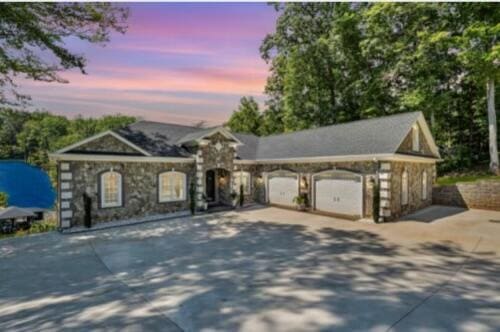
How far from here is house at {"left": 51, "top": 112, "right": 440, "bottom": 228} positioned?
12094mm

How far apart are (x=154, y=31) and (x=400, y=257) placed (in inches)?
440

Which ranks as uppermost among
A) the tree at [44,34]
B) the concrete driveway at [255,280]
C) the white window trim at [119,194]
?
the tree at [44,34]

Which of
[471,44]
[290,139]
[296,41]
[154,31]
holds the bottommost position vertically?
[290,139]

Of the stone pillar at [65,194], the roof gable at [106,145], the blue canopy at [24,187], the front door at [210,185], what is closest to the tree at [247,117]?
the front door at [210,185]

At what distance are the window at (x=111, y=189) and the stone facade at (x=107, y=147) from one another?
3.43 ft

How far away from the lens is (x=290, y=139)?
19.1m

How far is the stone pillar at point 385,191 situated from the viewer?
1230 cm

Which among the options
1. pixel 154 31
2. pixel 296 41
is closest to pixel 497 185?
pixel 154 31

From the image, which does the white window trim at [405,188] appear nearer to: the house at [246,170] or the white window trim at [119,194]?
the house at [246,170]

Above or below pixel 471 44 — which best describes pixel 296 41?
above

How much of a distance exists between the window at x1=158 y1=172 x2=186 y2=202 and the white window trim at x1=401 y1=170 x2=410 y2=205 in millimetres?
11265

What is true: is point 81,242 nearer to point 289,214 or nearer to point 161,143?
point 161,143

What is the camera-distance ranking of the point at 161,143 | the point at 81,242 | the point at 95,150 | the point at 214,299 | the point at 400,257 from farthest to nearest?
the point at 161,143, the point at 95,150, the point at 81,242, the point at 400,257, the point at 214,299

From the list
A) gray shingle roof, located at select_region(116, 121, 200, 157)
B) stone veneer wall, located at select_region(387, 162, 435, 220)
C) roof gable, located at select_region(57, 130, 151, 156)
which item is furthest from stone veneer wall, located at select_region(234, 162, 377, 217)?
roof gable, located at select_region(57, 130, 151, 156)
